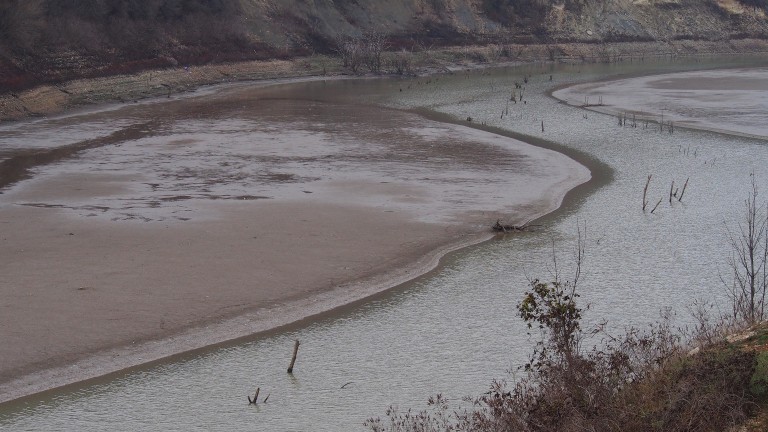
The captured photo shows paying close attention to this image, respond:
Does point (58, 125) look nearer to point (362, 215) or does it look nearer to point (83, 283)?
point (362, 215)

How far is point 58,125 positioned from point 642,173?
928 inches

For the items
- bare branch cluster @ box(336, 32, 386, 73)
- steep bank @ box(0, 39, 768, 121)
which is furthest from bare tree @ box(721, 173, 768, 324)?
bare branch cluster @ box(336, 32, 386, 73)

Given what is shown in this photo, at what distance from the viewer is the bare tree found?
1363cm

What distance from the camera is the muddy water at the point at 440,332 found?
41.8 ft

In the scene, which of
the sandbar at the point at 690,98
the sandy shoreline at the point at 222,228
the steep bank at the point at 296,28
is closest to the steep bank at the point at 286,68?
the steep bank at the point at 296,28

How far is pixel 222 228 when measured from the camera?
2112 centimetres

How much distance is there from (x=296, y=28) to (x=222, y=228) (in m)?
48.1

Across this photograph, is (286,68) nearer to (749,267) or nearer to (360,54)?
(360,54)

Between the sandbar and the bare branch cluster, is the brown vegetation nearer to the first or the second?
the sandbar

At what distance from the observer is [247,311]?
53.7ft

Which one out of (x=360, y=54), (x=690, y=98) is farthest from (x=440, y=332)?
(x=360, y=54)

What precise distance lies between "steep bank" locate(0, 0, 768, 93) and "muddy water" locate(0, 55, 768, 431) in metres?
30.1

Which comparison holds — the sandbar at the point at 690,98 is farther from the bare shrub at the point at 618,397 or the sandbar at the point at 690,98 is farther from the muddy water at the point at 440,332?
the bare shrub at the point at 618,397

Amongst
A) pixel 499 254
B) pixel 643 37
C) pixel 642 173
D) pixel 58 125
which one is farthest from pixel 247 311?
pixel 643 37
